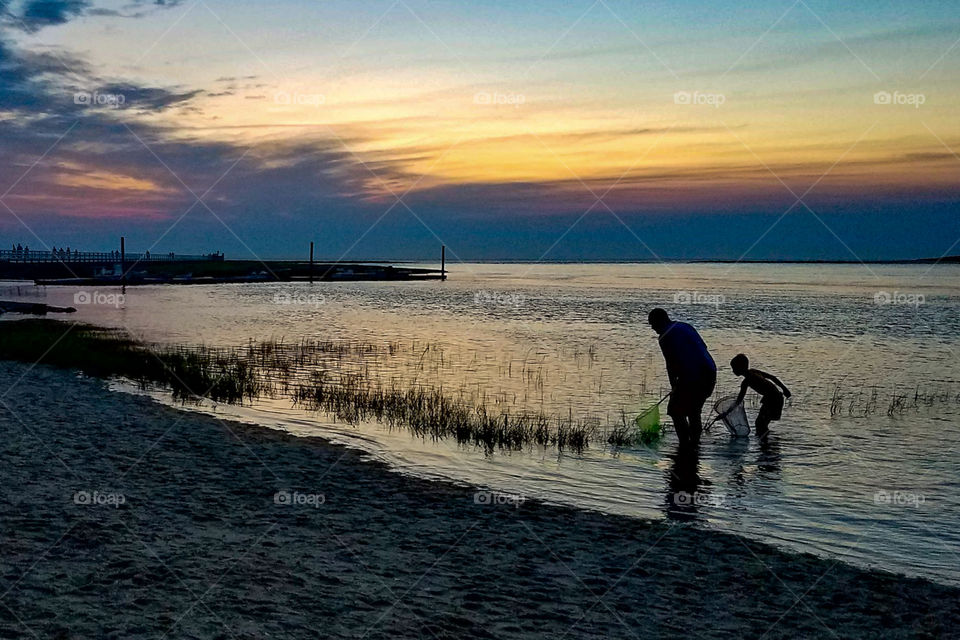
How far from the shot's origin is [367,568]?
8.03 metres

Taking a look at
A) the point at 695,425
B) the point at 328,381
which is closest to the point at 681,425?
the point at 695,425

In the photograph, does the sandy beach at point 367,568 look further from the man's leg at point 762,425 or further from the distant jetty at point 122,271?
the distant jetty at point 122,271

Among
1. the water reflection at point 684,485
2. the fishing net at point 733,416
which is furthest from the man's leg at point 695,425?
the fishing net at point 733,416

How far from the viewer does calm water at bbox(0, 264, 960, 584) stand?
11086 millimetres

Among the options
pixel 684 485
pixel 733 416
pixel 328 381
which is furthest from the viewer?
pixel 328 381

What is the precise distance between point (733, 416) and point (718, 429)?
1.13 metres

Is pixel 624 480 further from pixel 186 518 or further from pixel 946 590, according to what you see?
pixel 186 518

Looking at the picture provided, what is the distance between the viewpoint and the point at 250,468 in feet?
40.7

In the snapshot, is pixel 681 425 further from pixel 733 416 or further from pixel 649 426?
pixel 733 416

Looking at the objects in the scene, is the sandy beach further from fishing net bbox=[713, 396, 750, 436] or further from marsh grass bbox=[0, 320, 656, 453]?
fishing net bbox=[713, 396, 750, 436]

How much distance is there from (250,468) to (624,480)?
6.24m

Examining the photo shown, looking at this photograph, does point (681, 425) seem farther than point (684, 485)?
Yes

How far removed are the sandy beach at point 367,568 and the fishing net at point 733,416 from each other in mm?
6836

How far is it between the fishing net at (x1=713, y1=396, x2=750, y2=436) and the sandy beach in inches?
269
